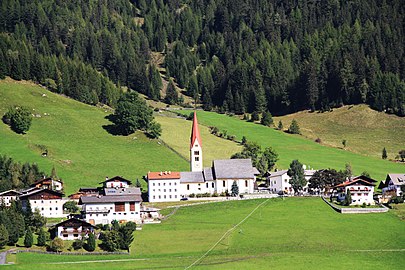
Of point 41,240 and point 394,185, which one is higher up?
point 394,185

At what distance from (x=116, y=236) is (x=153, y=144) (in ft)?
198

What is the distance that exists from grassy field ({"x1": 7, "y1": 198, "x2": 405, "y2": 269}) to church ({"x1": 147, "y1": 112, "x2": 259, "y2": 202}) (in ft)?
29.7

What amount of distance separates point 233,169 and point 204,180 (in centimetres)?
506

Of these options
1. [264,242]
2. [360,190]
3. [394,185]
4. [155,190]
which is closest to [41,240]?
[264,242]

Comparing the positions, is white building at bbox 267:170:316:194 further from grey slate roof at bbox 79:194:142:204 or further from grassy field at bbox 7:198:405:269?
grey slate roof at bbox 79:194:142:204

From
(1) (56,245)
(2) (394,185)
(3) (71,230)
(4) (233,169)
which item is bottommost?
(1) (56,245)

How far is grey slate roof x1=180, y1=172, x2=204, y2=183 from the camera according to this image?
126m

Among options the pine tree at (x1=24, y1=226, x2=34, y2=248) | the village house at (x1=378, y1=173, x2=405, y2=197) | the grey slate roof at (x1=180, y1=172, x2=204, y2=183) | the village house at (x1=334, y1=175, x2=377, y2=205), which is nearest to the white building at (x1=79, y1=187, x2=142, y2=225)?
the pine tree at (x1=24, y1=226, x2=34, y2=248)

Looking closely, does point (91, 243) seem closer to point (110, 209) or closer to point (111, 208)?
point (110, 209)

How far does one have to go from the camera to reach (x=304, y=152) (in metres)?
162

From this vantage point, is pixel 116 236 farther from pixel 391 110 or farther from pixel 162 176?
pixel 391 110

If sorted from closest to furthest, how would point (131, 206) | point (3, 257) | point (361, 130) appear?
point (3, 257) → point (131, 206) → point (361, 130)

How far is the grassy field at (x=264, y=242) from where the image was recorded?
89.1 m

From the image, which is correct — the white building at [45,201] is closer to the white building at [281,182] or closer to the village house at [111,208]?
the village house at [111,208]
